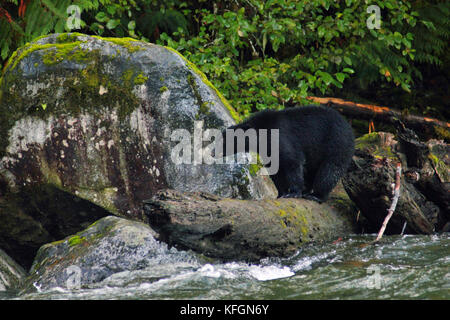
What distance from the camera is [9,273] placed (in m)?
5.03

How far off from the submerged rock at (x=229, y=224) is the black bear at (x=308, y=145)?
34.5 inches

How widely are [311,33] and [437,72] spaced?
13.5 feet

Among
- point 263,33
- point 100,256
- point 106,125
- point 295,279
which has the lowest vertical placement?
point 295,279

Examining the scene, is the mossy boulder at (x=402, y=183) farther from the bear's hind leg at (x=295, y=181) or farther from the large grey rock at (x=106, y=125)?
the large grey rock at (x=106, y=125)

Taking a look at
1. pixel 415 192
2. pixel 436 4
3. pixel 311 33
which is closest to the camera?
pixel 415 192

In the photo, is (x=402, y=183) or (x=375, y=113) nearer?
(x=402, y=183)

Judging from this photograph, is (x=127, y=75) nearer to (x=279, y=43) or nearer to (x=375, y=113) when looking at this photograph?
(x=279, y=43)

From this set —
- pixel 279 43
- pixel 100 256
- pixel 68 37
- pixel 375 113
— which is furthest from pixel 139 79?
pixel 375 113

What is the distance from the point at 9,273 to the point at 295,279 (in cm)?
276

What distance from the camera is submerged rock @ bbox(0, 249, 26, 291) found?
4789 mm

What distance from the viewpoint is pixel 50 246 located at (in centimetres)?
486

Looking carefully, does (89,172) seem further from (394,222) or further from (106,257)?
(394,222)

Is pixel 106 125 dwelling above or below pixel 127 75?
below

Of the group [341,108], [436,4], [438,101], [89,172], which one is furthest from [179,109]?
[438,101]
